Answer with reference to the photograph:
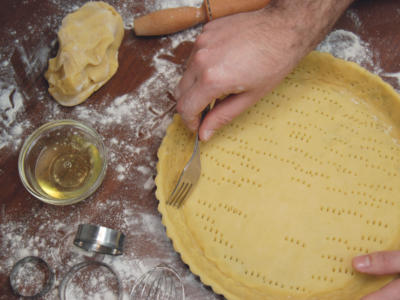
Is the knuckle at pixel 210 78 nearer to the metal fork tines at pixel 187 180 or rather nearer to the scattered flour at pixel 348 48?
the metal fork tines at pixel 187 180

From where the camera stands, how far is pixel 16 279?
51.6 inches

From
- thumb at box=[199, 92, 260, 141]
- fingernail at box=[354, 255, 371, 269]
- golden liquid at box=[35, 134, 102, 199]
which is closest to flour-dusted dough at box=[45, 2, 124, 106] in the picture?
golden liquid at box=[35, 134, 102, 199]

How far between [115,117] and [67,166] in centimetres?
27

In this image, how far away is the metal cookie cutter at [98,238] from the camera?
1.27 metres

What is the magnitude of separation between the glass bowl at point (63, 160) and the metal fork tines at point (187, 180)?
0.94 feet

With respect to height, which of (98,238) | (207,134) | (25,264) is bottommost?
(25,264)

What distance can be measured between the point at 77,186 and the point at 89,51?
1.71 feet

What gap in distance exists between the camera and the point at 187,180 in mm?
1262

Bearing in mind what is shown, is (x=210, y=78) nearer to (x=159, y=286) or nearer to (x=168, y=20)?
(x=168, y=20)

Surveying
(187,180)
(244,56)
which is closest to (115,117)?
(187,180)

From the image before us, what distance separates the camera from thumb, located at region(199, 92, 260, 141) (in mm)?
1220

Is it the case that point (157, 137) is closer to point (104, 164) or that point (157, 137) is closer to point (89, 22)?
point (104, 164)

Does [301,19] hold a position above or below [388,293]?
above

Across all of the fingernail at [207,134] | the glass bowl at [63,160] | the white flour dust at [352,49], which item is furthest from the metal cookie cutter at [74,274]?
the white flour dust at [352,49]
